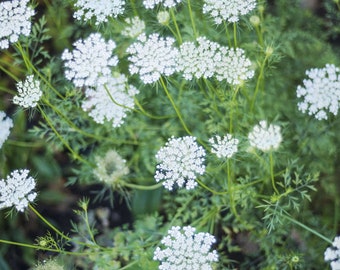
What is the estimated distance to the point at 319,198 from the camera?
216 inches

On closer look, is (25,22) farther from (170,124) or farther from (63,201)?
(63,201)

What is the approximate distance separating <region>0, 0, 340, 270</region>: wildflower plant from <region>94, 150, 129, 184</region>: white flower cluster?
1cm

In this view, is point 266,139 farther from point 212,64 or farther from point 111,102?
point 111,102

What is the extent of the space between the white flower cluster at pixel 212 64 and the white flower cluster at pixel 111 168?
1.36 metres

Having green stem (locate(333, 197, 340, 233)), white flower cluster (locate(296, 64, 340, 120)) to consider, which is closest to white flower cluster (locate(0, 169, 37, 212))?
white flower cluster (locate(296, 64, 340, 120))

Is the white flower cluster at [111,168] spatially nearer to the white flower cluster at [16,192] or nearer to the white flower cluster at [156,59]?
the white flower cluster at [16,192]

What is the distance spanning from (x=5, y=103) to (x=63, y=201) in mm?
1529

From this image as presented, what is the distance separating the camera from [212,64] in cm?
399

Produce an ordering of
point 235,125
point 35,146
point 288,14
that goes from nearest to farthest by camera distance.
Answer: point 235,125, point 288,14, point 35,146

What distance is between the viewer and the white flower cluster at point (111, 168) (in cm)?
484

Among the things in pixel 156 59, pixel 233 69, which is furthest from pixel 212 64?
pixel 156 59

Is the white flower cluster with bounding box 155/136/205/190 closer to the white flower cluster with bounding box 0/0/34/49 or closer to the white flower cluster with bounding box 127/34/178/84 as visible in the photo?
the white flower cluster with bounding box 127/34/178/84

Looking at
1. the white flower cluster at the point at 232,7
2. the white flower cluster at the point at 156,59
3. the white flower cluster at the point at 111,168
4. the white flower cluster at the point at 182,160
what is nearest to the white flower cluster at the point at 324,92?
the white flower cluster at the point at 232,7

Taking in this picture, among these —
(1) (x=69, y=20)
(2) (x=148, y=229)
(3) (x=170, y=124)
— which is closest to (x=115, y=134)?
(3) (x=170, y=124)
